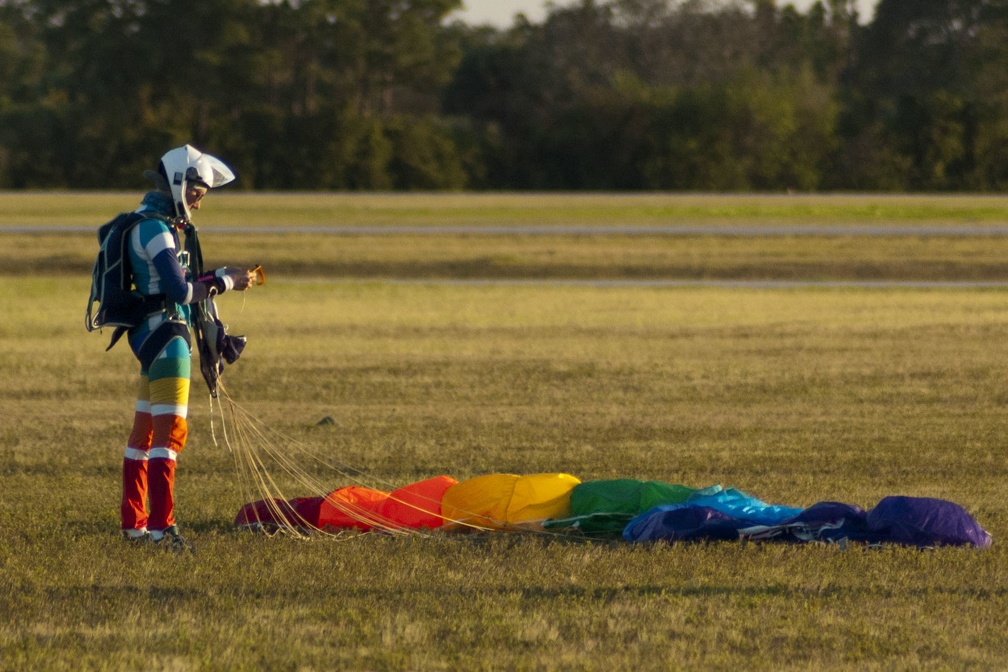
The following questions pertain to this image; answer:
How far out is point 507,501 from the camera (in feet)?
26.4

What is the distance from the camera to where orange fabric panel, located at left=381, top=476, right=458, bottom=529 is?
8.13m

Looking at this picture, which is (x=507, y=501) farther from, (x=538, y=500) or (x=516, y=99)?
(x=516, y=99)

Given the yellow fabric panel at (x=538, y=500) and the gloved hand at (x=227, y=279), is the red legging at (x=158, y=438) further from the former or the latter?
the yellow fabric panel at (x=538, y=500)

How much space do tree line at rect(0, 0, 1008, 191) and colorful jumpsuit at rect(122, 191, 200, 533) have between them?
53725 mm

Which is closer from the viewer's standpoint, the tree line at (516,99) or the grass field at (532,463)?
the grass field at (532,463)

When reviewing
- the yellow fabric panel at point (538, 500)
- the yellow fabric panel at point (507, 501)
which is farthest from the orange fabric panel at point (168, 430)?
the yellow fabric panel at point (538, 500)

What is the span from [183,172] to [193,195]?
0.15 metres

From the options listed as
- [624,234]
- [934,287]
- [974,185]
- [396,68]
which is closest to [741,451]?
[934,287]

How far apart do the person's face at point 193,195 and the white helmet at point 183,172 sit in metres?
0.02

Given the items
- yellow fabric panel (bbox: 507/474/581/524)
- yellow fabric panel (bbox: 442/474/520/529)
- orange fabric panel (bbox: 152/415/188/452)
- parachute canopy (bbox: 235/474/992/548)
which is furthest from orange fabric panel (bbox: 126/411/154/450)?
yellow fabric panel (bbox: 507/474/581/524)

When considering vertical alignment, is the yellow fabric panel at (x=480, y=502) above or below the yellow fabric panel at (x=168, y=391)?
below

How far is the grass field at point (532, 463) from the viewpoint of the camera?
6.00 metres

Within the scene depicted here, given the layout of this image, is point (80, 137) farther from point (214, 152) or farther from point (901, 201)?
point (901, 201)

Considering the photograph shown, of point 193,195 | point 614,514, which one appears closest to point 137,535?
point 193,195
